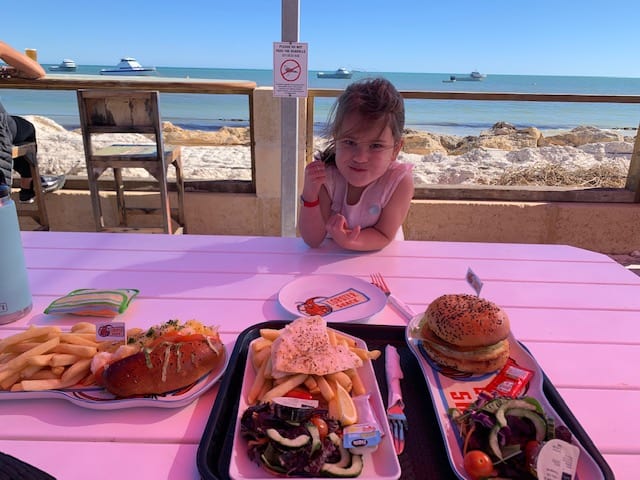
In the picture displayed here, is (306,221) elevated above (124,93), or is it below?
below

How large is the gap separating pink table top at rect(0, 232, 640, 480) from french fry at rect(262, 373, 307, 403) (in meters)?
0.14

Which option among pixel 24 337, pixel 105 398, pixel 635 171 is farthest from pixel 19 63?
pixel 635 171

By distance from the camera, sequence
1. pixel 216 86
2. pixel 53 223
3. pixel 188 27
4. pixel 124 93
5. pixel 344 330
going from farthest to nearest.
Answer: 1. pixel 188 27
2. pixel 53 223
3. pixel 216 86
4. pixel 124 93
5. pixel 344 330

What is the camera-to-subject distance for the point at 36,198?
143 inches

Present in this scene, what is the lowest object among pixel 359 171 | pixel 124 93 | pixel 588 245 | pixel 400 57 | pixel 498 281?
pixel 588 245

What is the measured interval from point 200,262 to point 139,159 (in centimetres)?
217

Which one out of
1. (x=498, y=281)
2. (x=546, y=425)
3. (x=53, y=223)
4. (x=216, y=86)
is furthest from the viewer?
(x=53, y=223)

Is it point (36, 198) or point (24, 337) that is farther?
point (36, 198)

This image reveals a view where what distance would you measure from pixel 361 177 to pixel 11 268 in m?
1.22

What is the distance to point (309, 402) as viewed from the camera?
0.76m

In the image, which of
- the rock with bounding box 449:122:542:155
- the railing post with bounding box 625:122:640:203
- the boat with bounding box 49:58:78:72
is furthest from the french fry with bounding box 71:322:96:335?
the boat with bounding box 49:58:78:72

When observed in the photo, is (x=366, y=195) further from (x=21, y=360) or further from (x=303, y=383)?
(x=21, y=360)

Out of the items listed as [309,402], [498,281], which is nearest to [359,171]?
[498,281]

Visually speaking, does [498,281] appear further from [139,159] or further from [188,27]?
[188,27]
